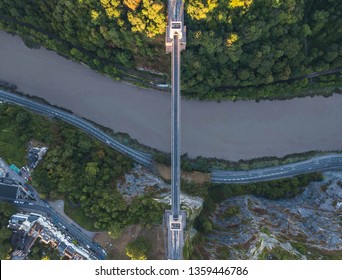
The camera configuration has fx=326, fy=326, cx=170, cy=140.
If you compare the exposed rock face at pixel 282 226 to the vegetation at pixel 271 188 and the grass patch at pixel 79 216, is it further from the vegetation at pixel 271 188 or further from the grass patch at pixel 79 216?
the grass patch at pixel 79 216

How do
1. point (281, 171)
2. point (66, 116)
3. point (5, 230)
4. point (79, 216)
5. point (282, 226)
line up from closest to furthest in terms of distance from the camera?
point (5, 230) → point (79, 216) → point (282, 226) → point (281, 171) → point (66, 116)

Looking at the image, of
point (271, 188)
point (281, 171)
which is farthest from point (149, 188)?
point (281, 171)

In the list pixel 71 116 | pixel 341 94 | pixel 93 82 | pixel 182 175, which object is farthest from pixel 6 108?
pixel 341 94

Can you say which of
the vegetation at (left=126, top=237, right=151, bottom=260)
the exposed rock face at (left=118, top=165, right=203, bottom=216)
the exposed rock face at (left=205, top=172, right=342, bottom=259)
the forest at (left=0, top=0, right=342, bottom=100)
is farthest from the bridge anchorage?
the exposed rock face at (left=205, top=172, right=342, bottom=259)

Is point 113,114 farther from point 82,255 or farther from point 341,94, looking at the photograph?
point 341,94

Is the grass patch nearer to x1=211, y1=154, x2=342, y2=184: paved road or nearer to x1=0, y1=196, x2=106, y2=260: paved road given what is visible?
x1=0, y1=196, x2=106, y2=260: paved road

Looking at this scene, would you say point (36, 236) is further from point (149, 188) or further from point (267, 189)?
point (267, 189)
